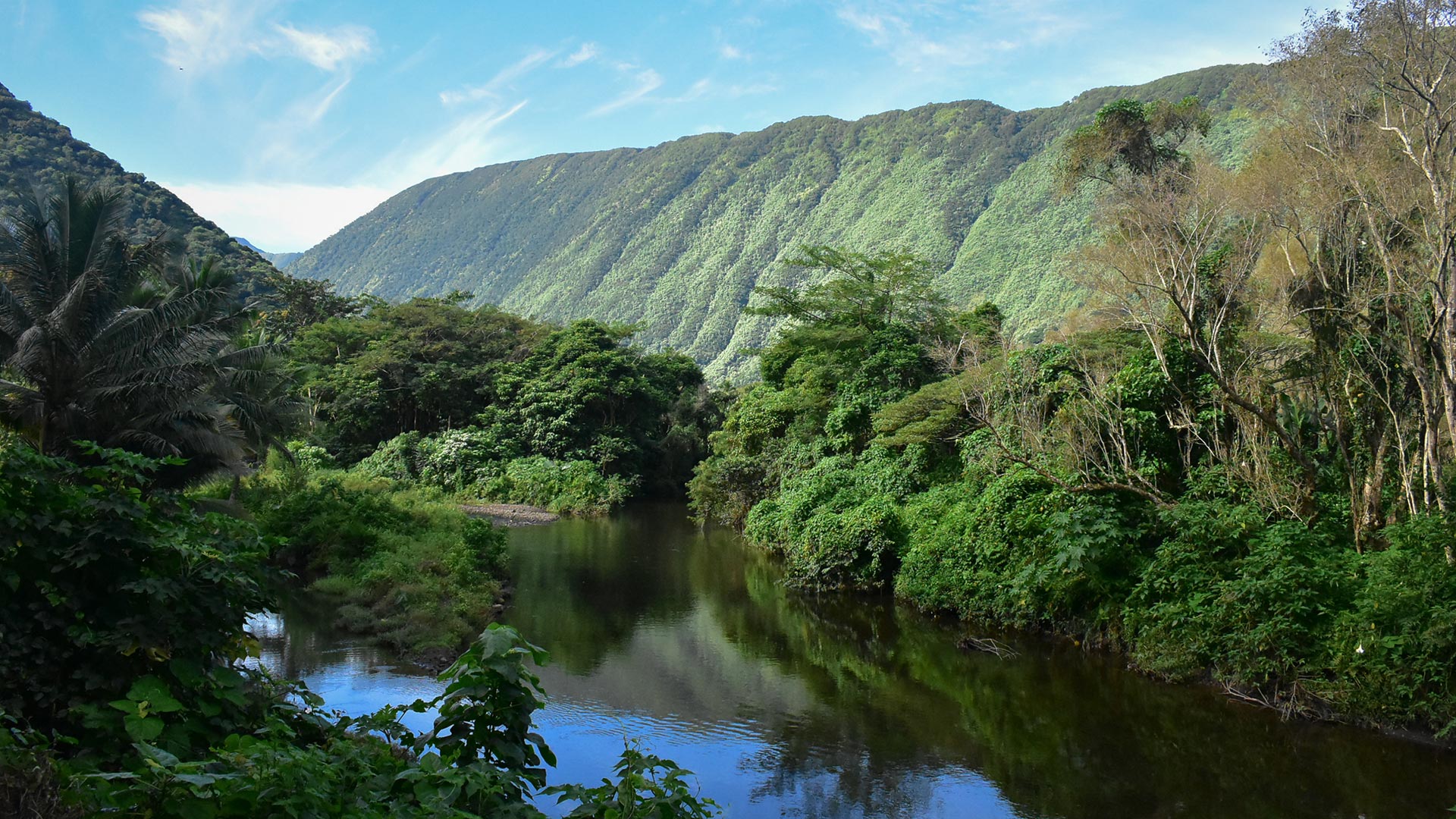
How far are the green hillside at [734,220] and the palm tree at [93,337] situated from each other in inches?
1294

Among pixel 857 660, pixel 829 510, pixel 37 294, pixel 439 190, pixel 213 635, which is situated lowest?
pixel 857 660

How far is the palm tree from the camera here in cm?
1440

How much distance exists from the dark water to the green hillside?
30.7 meters

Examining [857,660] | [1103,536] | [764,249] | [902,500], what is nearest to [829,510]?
[902,500]

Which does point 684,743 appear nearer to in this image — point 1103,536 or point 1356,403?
point 1103,536

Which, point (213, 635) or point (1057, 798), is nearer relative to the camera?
point (213, 635)

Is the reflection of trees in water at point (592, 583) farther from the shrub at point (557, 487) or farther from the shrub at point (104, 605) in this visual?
the shrub at point (104, 605)

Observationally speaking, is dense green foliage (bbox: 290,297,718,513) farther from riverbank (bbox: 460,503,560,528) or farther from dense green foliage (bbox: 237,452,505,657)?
dense green foliage (bbox: 237,452,505,657)

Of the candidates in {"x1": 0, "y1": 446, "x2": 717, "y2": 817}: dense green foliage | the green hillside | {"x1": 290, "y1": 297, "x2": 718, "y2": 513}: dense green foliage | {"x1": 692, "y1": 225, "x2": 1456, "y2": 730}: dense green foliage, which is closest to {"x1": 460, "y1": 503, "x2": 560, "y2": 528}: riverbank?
{"x1": 290, "y1": 297, "x2": 718, "y2": 513}: dense green foliage

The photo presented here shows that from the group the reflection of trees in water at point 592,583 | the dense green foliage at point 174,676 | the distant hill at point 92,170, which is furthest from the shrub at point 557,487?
the dense green foliage at point 174,676

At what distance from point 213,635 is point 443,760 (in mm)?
1266

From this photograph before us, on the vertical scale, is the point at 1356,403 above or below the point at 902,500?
above

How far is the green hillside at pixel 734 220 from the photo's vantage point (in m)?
66.6

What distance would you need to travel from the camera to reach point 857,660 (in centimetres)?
1272
